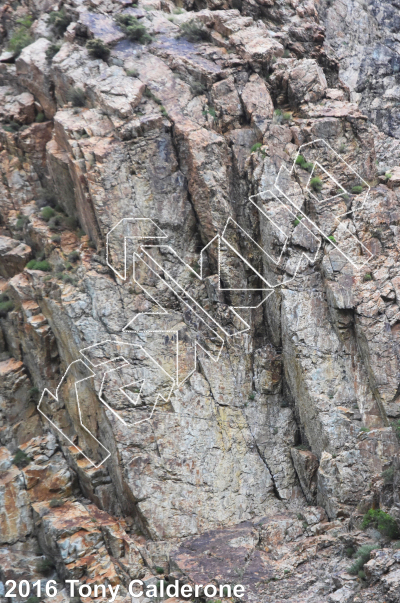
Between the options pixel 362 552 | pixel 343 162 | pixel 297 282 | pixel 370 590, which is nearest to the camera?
pixel 370 590

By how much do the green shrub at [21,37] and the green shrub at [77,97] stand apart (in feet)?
22.4

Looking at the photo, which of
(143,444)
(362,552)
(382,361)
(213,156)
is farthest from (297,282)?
(362,552)

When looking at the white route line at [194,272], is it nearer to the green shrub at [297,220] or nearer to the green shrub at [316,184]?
the green shrub at [297,220]

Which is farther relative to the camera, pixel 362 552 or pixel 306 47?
pixel 306 47

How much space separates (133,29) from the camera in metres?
38.6

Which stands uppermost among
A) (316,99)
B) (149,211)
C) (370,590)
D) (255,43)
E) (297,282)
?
(255,43)

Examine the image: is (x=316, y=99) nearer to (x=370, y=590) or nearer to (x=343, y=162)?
(x=343, y=162)

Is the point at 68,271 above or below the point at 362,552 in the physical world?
above

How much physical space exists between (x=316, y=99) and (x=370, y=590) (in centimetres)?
2310

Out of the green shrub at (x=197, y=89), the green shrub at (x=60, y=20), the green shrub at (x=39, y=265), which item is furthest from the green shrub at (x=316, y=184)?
the green shrub at (x=60, y=20)

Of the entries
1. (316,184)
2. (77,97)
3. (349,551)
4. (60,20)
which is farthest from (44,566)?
(60,20)

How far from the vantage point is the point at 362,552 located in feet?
81.3

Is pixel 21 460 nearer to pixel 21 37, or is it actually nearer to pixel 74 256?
pixel 74 256

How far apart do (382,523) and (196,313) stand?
12.7m
